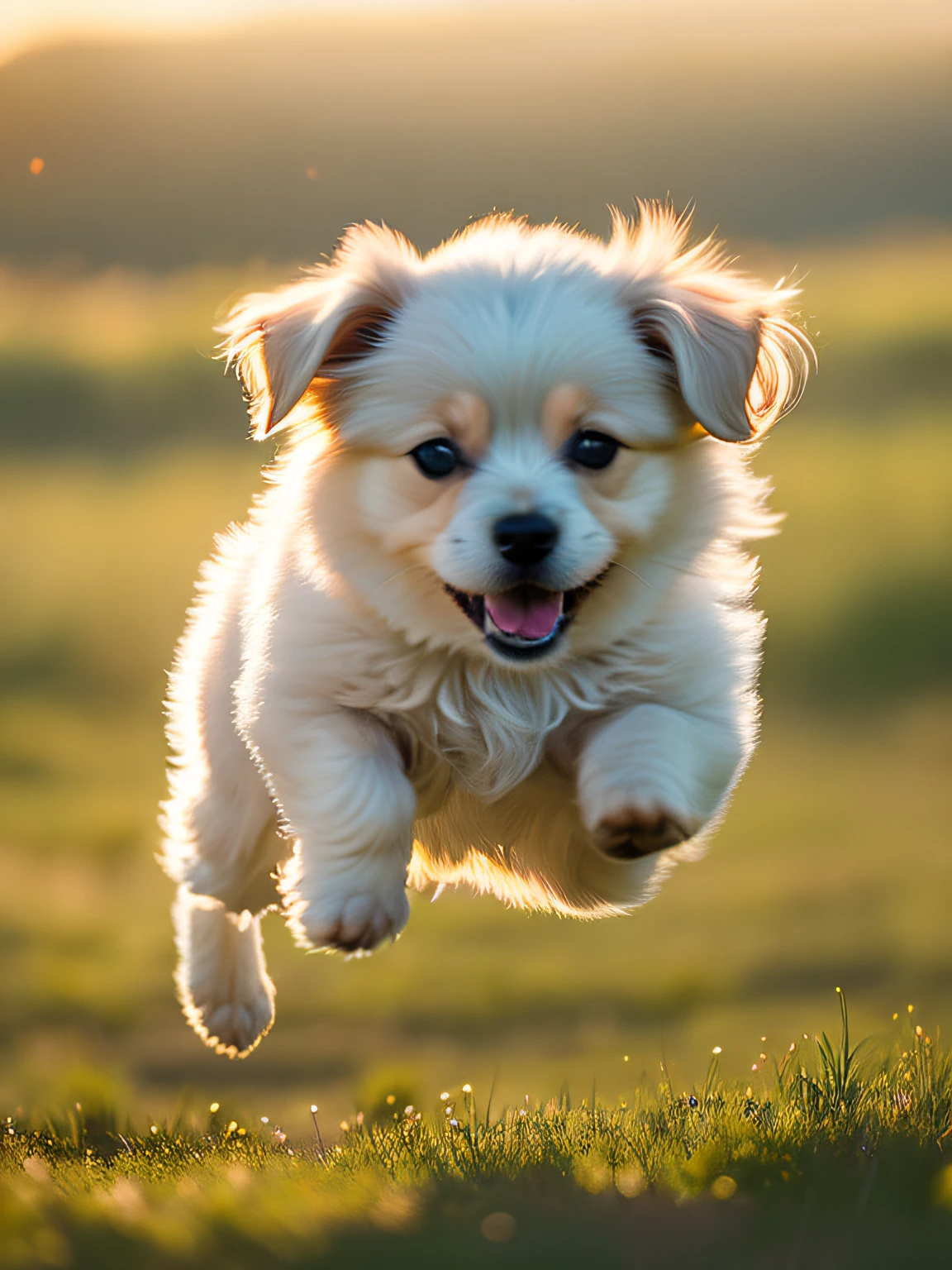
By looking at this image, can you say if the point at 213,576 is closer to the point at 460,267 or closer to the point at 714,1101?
the point at 460,267

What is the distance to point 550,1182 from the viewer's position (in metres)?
2.98

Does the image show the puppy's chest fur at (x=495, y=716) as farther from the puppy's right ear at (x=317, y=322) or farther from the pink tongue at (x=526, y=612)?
the puppy's right ear at (x=317, y=322)

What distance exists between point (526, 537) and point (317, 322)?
0.76 m

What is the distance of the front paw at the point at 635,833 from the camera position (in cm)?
285

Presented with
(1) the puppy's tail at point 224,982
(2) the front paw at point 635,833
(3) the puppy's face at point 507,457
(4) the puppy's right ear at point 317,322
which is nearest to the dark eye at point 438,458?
(3) the puppy's face at point 507,457

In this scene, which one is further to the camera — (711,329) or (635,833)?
(711,329)

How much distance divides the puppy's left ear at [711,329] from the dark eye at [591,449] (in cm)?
20

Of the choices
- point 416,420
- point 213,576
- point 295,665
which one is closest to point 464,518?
point 416,420

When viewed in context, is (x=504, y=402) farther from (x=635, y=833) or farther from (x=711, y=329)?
(x=635, y=833)

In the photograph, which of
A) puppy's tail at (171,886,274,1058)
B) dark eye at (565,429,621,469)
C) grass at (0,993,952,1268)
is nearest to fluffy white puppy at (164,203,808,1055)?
dark eye at (565,429,621,469)

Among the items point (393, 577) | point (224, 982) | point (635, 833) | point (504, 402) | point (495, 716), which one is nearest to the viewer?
point (635, 833)

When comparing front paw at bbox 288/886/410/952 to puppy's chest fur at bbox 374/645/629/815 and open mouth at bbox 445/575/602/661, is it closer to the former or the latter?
puppy's chest fur at bbox 374/645/629/815

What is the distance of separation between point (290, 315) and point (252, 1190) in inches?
76.4

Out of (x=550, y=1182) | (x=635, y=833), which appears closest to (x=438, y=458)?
(x=635, y=833)
